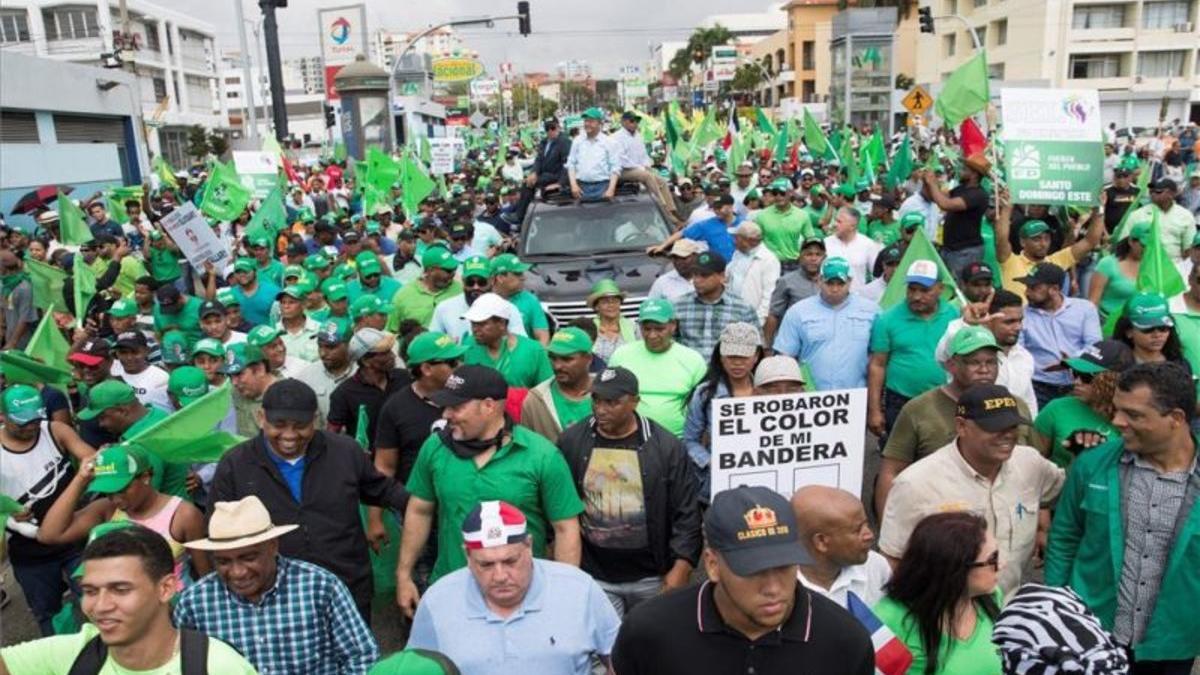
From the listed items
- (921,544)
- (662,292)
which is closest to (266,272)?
(662,292)

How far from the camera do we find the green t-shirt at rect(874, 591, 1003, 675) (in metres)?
2.88

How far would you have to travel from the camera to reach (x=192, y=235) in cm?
953

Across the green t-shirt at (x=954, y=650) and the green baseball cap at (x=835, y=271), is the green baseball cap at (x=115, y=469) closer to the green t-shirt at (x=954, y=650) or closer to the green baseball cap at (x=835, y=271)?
the green t-shirt at (x=954, y=650)

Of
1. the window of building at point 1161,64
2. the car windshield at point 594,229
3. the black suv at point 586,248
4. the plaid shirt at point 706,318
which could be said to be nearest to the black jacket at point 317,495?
the plaid shirt at point 706,318

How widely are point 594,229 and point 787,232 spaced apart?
6.95ft

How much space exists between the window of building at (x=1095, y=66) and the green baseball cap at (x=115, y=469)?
2498 inches

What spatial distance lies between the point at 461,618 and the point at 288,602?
628mm

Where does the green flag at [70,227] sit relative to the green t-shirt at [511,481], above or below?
above

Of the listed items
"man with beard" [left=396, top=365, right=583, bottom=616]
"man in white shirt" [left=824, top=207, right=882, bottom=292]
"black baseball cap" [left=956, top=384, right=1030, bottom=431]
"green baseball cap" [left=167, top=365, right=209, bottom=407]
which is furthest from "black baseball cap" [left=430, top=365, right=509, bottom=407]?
"man in white shirt" [left=824, top=207, right=882, bottom=292]

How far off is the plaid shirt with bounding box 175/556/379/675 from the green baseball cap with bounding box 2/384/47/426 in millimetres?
2033

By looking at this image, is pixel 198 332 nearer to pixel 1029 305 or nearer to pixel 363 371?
pixel 363 371

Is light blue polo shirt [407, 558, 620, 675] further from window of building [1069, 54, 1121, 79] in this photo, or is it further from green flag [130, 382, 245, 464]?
window of building [1069, 54, 1121, 79]

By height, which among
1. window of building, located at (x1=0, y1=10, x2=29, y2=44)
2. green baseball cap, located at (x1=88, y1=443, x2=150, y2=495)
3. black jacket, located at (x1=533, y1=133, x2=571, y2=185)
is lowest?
green baseball cap, located at (x1=88, y1=443, x2=150, y2=495)

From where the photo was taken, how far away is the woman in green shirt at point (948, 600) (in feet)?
9.46
